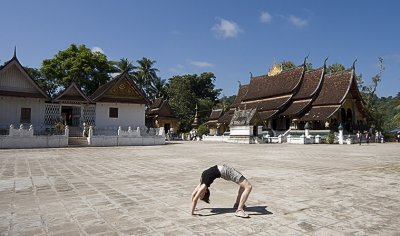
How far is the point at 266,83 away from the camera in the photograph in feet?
138

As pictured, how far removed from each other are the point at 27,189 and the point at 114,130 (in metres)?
19.9

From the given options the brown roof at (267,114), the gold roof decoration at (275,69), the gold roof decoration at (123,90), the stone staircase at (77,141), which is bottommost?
the stone staircase at (77,141)

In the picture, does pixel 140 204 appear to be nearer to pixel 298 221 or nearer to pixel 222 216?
pixel 222 216

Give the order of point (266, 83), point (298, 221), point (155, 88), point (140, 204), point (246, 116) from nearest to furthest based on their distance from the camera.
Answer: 1. point (298, 221)
2. point (140, 204)
3. point (246, 116)
4. point (266, 83)
5. point (155, 88)

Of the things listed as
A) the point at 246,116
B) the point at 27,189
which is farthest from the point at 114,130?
the point at 27,189

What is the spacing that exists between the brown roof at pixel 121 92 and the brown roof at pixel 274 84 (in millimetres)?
17554

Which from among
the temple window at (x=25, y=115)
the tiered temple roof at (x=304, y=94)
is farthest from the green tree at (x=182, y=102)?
the temple window at (x=25, y=115)

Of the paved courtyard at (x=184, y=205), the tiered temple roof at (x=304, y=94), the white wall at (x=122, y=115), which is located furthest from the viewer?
the tiered temple roof at (x=304, y=94)

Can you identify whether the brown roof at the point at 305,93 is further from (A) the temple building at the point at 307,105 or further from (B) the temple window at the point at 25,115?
(B) the temple window at the point at 25,115

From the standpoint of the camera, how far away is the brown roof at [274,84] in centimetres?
3734

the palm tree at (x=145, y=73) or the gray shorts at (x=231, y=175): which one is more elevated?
the palm tree at (x=145, y=73)

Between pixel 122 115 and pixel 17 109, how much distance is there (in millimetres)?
8369

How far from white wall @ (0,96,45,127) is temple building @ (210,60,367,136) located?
18.2 metres

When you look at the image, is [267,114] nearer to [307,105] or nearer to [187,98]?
[307,105]
